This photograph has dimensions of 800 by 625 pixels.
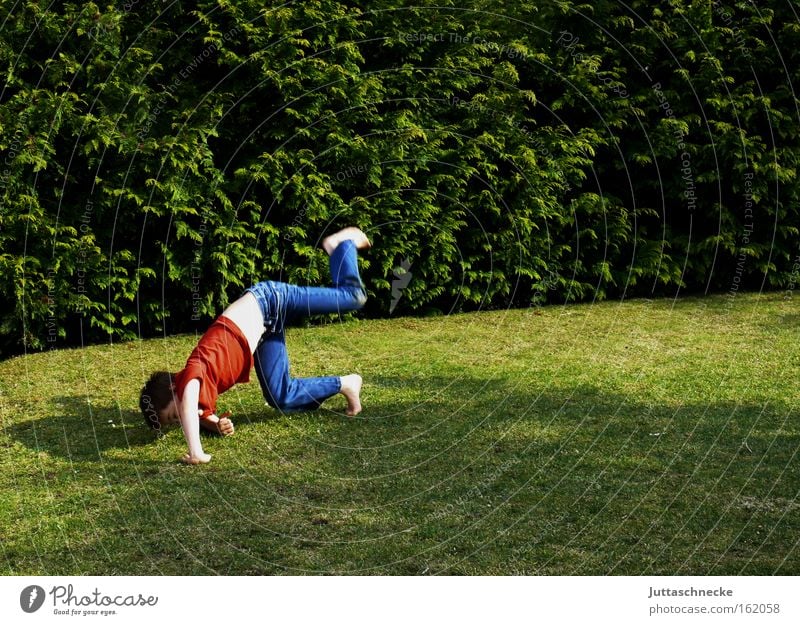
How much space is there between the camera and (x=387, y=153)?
13.1 metres

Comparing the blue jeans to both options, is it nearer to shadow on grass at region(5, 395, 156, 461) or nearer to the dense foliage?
shadow on grass at region(5, 395, 156, 461)

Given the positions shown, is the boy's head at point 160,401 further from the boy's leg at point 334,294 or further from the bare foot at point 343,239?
the bare foot at point 343,239

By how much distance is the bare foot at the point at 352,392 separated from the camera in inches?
345

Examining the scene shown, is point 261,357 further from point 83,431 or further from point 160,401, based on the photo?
point 83,431

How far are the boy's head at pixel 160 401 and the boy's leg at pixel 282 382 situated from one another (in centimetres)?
91

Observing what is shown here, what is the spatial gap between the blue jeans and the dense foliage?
126 inches

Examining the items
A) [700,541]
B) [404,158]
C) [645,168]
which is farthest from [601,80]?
[700,541]

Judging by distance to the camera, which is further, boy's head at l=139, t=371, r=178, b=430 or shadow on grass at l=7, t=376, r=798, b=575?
boy's head at l=139, t=371, r=178, b=430

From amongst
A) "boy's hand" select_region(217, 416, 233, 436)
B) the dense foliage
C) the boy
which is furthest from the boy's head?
the dense foliage

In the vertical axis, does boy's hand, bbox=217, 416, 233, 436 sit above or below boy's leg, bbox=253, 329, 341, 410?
below

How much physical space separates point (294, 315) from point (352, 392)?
885 millimetres

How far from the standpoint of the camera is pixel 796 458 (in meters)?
7.46

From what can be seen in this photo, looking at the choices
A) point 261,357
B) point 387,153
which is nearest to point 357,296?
point 261,357

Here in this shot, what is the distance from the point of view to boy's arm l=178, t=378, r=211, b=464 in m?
7.56
